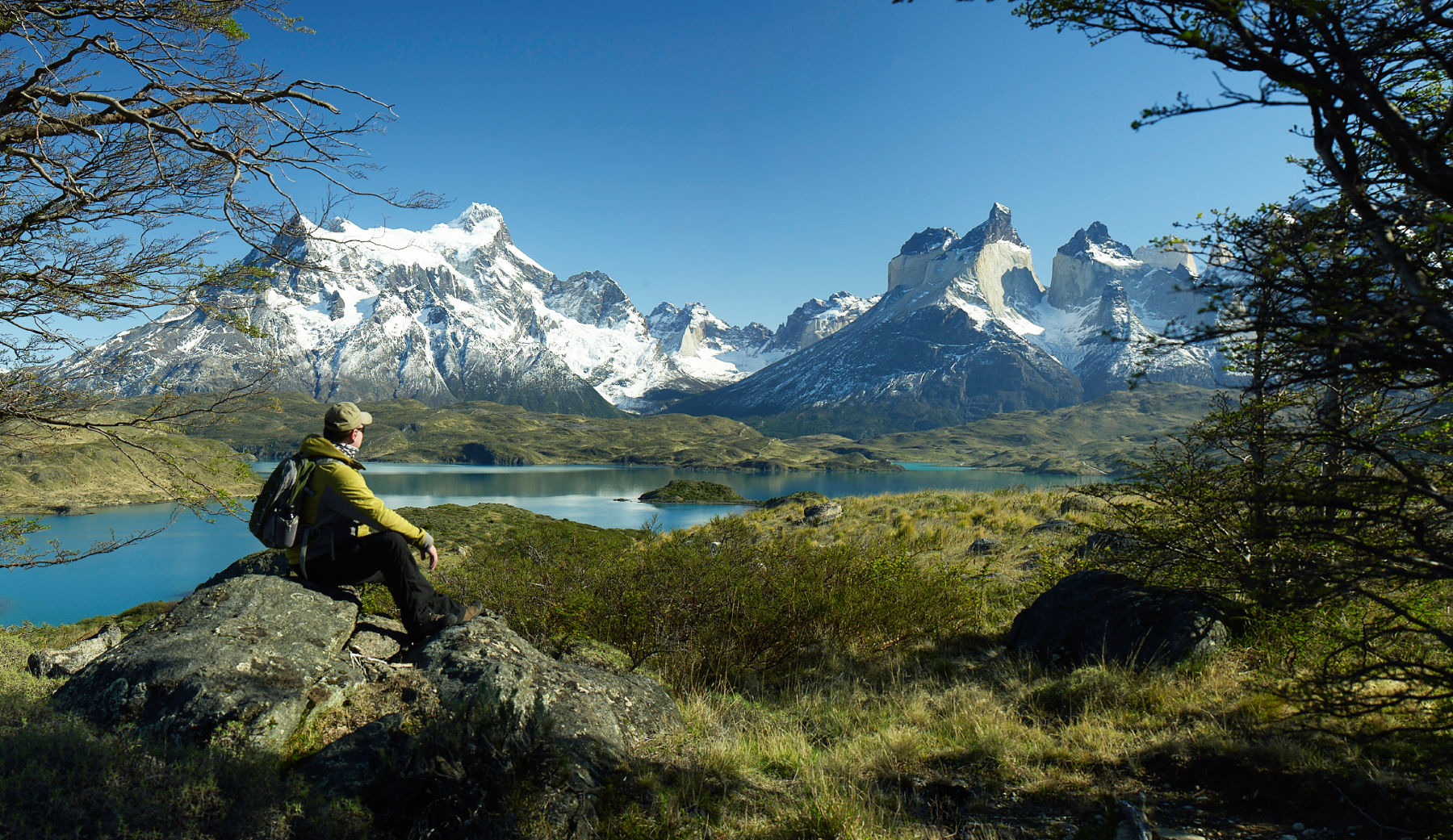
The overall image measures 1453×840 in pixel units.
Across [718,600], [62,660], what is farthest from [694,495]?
[718,600]

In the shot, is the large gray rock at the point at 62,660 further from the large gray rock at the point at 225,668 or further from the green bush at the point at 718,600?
the green bush at the point at 718,600

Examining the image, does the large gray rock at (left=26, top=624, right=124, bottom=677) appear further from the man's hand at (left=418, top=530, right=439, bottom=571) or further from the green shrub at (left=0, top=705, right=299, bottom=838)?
the green shrub at (left=0, top=705, right=299, bottom=838)

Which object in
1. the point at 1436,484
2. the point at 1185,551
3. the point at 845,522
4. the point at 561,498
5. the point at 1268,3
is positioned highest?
the point at 1268,3

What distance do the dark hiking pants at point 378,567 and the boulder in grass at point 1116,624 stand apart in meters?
6.84

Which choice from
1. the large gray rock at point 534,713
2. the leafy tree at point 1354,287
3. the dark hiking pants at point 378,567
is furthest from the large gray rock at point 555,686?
the leafy tree at point 1354,287

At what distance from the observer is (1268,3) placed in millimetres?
3447

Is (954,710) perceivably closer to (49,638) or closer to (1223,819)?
(1223,819)

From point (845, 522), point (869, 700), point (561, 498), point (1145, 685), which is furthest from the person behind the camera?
point (561, 498)

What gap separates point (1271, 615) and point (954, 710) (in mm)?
3342

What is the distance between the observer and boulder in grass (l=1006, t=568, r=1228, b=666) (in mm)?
6645

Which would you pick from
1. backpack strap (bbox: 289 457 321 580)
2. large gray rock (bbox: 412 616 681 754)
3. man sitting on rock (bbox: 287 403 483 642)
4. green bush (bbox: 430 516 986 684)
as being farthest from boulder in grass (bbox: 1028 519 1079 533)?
backpack strap (bbox: 289 457 321 580)

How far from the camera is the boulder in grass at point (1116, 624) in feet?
21.8

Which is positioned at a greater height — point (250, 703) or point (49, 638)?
point (250, 703)

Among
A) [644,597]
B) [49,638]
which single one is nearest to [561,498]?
[49,638]
